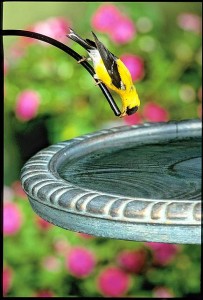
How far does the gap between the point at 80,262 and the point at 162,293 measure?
32cm

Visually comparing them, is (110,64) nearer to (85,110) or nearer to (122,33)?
(85,110)

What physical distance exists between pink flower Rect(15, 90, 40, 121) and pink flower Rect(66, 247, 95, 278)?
2.06 ft

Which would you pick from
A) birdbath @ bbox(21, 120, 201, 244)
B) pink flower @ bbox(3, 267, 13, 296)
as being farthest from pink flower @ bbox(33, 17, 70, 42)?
birdbath @ bbox(21, 120, 201, 244)

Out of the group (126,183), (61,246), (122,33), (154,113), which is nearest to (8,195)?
(61,246)

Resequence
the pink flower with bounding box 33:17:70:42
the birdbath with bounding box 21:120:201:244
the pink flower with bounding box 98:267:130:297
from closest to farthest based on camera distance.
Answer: the birdbath with bounding box 21:120:201:244 < the pink flower with bounding box 98:267:130:297 < the pink flower with bounding box 33:17:70:42

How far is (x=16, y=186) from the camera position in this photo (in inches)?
115

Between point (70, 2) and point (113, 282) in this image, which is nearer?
point (113, 282)

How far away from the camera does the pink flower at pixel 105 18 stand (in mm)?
3090

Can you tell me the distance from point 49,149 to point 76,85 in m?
1.26

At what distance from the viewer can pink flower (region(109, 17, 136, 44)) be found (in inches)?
121

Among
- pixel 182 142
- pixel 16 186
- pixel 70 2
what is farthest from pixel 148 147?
pixel 70 2

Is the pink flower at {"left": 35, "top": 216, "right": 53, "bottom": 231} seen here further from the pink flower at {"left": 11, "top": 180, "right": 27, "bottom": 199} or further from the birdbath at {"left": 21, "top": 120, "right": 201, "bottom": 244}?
the birdbath at {"left": 21, "top": 120, "right": 201, "bottom": 244}

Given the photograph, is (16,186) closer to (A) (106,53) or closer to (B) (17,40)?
(B) (17,40)

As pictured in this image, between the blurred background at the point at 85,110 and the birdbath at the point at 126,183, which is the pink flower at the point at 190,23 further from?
the birdbath at the point at 126,183
